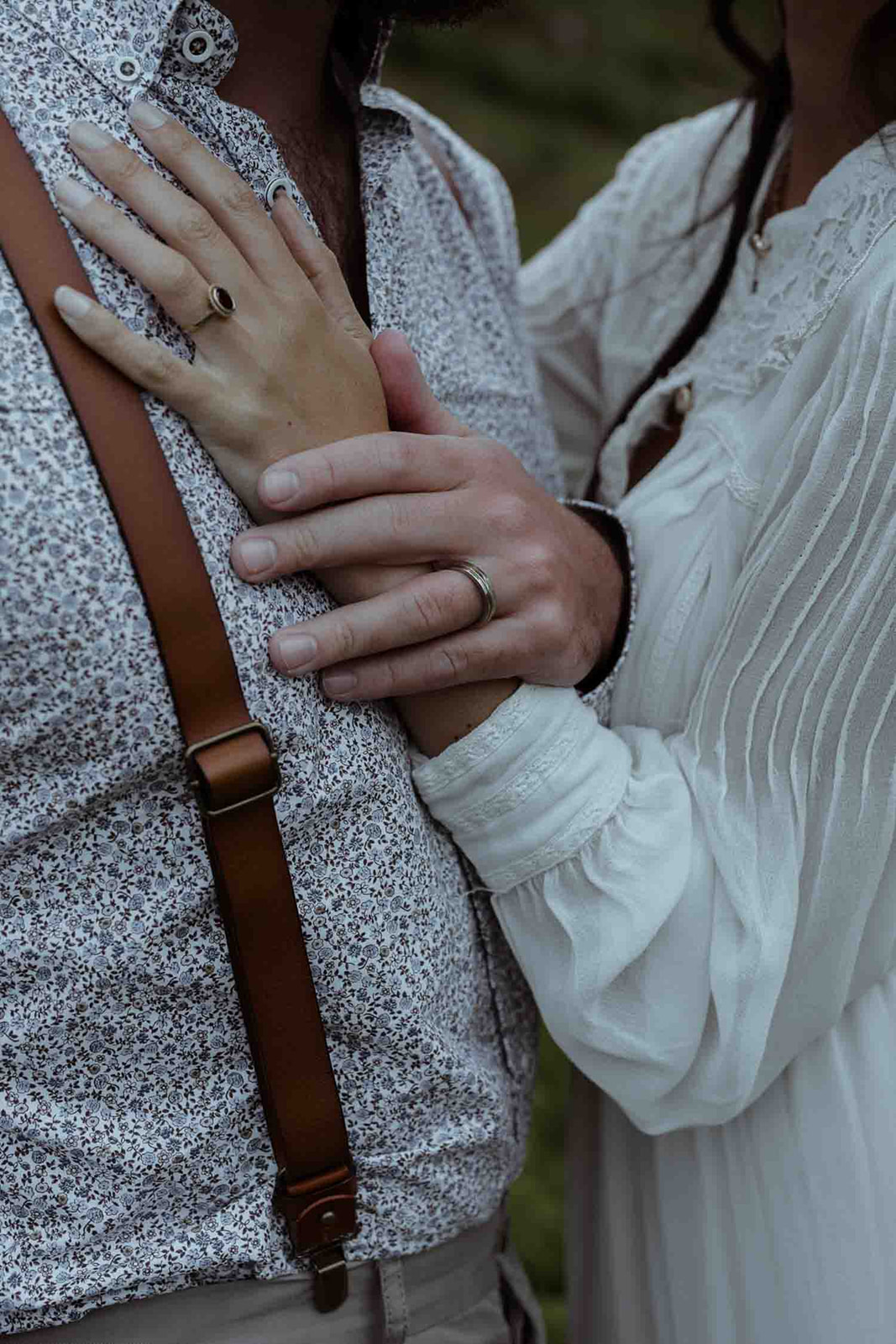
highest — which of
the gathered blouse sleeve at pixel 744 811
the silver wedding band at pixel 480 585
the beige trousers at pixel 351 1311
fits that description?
the silver wedding band at pixel 480 585

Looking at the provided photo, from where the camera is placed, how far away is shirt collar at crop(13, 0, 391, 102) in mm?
1116

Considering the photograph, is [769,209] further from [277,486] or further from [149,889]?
[149,889]

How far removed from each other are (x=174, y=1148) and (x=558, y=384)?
1.35 m

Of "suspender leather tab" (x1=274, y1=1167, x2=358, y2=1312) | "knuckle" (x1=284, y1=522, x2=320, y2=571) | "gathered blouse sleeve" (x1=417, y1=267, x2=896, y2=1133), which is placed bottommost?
"suspender leather tab" (x1=274, y1=1167, x2=358, y2=1312)

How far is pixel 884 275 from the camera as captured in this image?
1.28 meters

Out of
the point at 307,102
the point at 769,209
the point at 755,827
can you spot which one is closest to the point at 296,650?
the point at 755,827

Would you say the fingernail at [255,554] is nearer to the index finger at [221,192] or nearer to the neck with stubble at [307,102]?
the index finger at [221,192]

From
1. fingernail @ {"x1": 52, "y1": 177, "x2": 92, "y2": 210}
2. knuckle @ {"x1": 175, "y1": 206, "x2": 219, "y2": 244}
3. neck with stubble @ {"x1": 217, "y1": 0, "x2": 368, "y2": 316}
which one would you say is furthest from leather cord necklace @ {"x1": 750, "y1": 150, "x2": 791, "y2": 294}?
fingernail @ {"x1": 52, "y1": 177, "x2": 92, "y2": 210}

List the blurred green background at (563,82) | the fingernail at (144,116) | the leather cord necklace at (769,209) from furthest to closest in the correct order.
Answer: the blurred green background at (563,82) < the leather cord necklace at (769,209) < the fingernail at (144,116)

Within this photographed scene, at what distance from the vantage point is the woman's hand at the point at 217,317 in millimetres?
1062

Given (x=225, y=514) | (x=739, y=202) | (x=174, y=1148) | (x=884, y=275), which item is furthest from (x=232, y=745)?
(x=739, y=202)

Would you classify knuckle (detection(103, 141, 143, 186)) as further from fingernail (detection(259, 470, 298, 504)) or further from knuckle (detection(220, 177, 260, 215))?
fingernail (detection(259, 470, 298, 504))

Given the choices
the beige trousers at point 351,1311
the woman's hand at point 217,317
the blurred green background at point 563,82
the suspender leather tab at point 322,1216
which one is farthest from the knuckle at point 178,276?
the blurred green background at point 563,82

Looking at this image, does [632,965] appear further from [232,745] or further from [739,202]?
[739,202]
